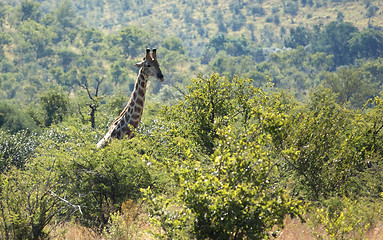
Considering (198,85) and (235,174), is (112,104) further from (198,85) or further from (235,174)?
(235,174)

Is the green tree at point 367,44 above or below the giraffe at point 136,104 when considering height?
below

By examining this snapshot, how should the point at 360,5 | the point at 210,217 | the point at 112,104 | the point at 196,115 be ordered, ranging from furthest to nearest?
the point at 360,5, the point at 112,104, the point at 196,115, the point at 210,217

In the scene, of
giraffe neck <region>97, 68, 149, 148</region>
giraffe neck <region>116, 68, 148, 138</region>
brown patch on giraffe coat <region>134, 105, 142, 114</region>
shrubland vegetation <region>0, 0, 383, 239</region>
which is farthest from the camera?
brown patch on giraffe coat <region>134, 105, 142, 114</region>

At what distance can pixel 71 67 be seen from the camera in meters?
135

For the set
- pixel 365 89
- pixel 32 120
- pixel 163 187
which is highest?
pixel 163 187

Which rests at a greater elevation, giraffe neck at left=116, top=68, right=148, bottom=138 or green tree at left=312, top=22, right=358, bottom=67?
giraffe neck at left=116, top=68, right=148, bottom=138

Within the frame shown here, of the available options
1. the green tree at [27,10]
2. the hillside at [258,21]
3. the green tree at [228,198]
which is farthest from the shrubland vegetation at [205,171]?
the hillside at [258,21]

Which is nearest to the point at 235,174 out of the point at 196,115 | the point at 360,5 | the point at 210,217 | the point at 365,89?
the point at 210,217

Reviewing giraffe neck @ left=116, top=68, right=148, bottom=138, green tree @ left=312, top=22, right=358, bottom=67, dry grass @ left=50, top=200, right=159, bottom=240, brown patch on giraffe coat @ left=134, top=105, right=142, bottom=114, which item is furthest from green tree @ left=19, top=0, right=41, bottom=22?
dry grass @ left=50, top=200, right=159, bottom=240

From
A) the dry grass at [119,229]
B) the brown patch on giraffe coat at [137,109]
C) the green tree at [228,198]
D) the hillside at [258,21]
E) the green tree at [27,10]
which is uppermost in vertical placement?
the green tree at [228,198]

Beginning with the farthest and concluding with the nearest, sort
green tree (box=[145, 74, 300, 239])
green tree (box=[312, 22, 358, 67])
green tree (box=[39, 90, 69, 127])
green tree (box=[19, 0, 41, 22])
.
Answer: green tree (box=[19, 0, 41, 22]), green tree (box=[312, 22, 358, 67]), green tree (box=[39, 90, 69, 127]), green tree (box=[145, 74, 300, 239])

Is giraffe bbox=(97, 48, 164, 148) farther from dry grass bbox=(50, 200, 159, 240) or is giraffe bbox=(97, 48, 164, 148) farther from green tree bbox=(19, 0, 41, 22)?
green tree bbox=(19, 0, 41, 22)

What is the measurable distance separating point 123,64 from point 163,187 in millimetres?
127541

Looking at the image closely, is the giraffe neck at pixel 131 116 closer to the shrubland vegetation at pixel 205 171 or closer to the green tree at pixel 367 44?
the shrubland vegetation at pixel 205 171
